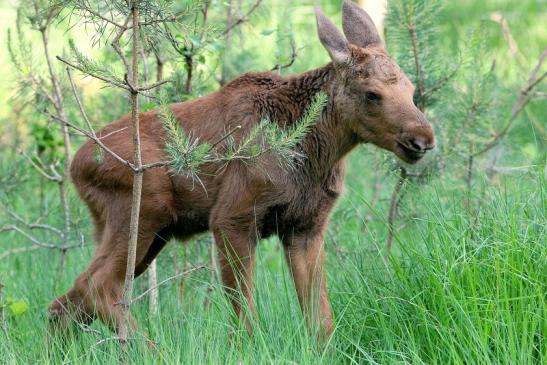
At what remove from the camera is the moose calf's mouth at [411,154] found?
5160mm

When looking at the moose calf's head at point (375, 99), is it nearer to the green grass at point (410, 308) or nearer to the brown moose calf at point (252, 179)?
the brown moose calf at point (252, 179)

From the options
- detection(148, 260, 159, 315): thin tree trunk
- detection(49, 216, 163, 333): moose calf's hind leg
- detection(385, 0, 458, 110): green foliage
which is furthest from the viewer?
detection(385, 0, 458, 110): green foliage

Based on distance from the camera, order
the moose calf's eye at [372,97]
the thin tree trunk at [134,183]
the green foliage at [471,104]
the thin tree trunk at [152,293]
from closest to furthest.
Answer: the thin tree trunk at [134,183]
the moose calf's eye at [372,97]
the thin tree trunk at [152,293]
the green foliage at [471,104]

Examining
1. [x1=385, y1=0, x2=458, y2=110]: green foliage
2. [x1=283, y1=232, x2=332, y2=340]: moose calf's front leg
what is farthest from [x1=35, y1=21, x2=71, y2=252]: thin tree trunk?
[x1=385, y1=0, x2=458, y2=110]: green foliage

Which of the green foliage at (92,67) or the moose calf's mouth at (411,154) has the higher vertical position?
the green foliage at (92,67)

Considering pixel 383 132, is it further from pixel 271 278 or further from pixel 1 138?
pixel 1 138

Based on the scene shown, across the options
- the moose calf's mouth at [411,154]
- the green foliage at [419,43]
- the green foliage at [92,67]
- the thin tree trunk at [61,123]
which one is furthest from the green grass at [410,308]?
the green foliage at [92,67]

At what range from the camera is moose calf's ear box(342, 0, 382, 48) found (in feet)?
19.1

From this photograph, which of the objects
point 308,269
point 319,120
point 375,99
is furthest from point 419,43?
point 308,269

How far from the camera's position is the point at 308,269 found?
5652mm

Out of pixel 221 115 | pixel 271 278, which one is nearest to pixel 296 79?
pixel 221 115

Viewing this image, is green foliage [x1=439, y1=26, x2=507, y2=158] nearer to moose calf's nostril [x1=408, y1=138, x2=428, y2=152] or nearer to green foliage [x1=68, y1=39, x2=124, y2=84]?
moose calf's nostril [x1=408, y1=138, x2=428, y2=152]

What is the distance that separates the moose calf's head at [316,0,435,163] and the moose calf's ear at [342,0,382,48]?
174 mm

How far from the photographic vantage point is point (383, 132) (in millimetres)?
5332
